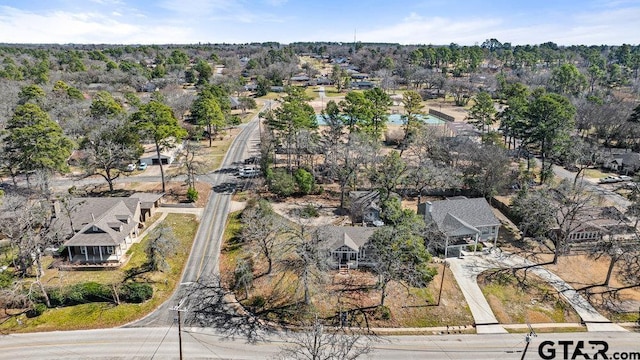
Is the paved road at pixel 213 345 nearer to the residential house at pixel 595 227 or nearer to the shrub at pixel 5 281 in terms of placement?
the shrub at pixel 5 281

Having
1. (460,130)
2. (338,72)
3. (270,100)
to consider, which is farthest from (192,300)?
(338,72)

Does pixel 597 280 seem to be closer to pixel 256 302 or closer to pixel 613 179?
pixel 256 302

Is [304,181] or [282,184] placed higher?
[304,181]

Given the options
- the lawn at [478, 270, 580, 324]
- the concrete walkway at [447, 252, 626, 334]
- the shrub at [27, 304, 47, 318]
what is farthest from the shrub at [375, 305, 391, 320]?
the shrub at [27, 304, 47, 318]

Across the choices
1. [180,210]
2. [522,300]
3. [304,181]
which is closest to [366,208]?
[304,181]

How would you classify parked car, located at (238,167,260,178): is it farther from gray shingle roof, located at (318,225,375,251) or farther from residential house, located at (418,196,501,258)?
residential house, located at (418,196,501,258)

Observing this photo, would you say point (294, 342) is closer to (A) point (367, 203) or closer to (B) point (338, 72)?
(A) point (367, 203)
